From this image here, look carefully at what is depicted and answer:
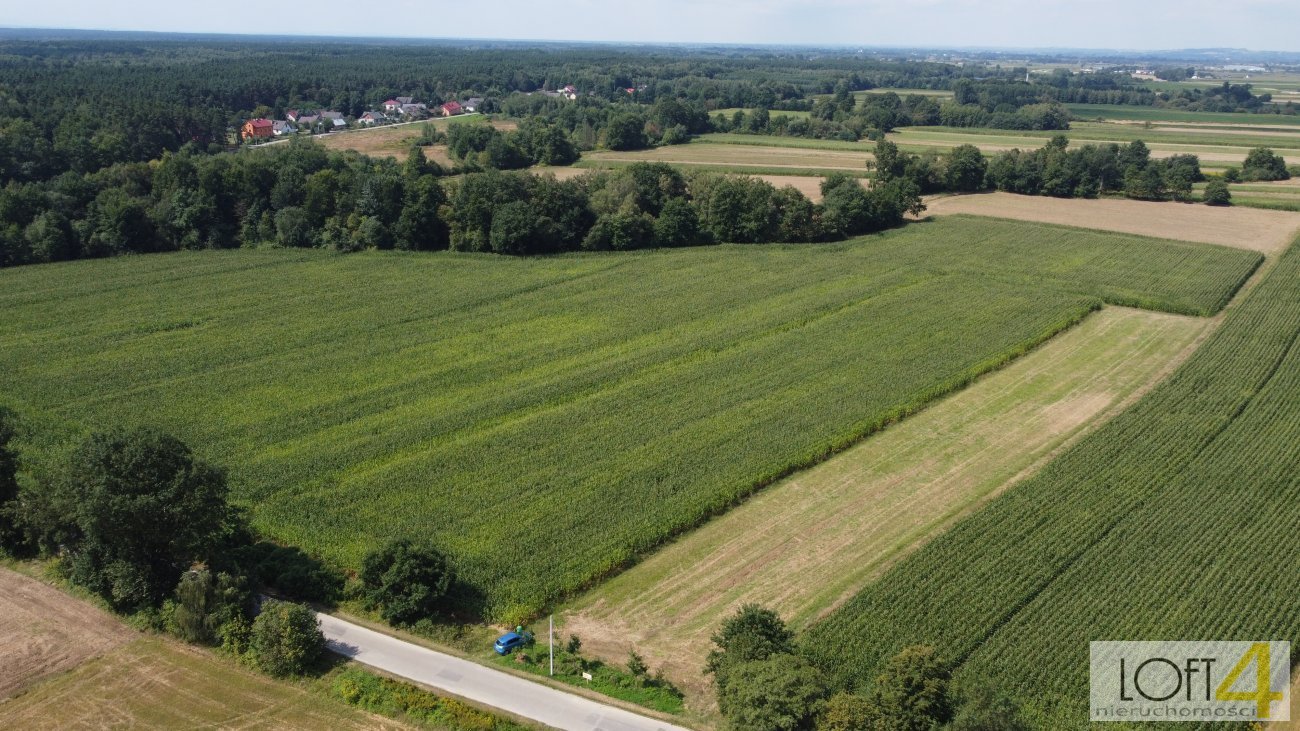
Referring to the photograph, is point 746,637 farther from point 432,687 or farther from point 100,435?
point 100,435

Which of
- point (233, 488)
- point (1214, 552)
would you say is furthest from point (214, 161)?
point (1214, 552)

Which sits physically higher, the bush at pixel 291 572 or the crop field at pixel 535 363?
the crop field at pixel 535 363

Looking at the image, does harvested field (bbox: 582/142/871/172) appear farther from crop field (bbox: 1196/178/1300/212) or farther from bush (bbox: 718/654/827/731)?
bush (bbox: 718/654/827/731)

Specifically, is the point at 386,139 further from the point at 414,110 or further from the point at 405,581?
the point at 405,581

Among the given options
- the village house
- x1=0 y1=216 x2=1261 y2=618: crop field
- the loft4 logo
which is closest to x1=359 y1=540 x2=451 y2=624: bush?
x1=0 y1=216 x2=1261 y2=618: crop field

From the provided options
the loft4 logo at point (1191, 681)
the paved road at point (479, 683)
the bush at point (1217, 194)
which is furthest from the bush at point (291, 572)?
the bush at point (1217, 194)

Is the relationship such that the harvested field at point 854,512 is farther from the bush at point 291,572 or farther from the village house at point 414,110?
the village house at point 414,110

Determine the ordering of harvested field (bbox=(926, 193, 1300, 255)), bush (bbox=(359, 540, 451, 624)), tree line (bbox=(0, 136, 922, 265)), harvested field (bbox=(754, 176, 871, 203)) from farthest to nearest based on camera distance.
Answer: harvested field (bbox=(754, 176, 871, 203))
harvested field (bbox=(926, 193, 1300, 255))
tree line (bbox=(0, 136, 922, 265))
bush (bbox=(359, 540, 451, 624))
